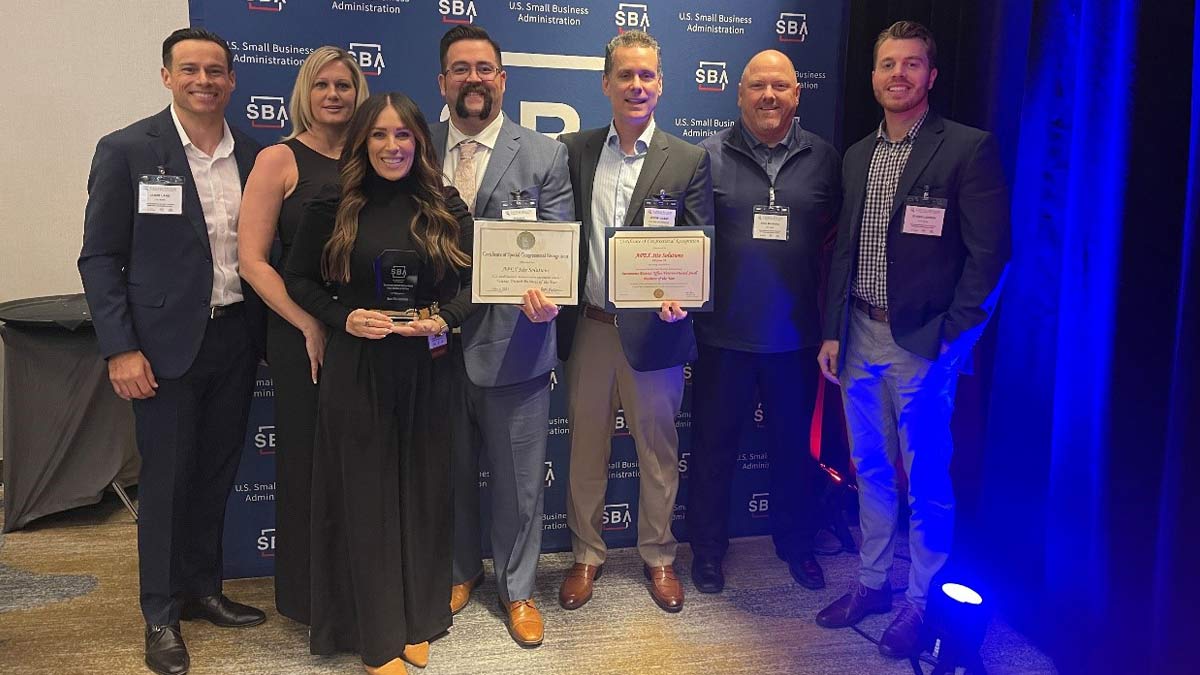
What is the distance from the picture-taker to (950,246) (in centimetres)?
255

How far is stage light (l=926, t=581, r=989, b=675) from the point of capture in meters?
2.32

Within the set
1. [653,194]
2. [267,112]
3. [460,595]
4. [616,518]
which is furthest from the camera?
[616,518]

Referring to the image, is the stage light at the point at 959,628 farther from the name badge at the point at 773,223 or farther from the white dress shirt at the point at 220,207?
the white dress shirt at the point at 220,207

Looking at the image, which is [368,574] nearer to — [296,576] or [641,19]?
[296,576]

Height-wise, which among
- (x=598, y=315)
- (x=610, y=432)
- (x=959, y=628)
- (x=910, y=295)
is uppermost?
(x=910, y=295)

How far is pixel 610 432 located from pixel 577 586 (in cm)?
57

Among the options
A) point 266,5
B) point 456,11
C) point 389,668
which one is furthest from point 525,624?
point 266,5

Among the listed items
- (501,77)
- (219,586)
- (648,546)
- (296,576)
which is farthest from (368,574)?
(501,77)

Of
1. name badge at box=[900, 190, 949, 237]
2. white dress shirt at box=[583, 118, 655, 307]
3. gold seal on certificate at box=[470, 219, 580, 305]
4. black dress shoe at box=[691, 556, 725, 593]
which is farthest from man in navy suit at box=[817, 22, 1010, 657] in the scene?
gold seal on certificate at box=[470, 219, 580, 305]

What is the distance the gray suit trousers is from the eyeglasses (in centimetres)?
92

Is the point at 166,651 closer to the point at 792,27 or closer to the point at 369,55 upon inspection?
the point at 369,55

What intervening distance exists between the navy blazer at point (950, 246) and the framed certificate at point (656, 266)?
23.1 inches

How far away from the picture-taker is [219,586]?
9.49 feet

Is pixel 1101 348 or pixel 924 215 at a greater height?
pixel 924 215
